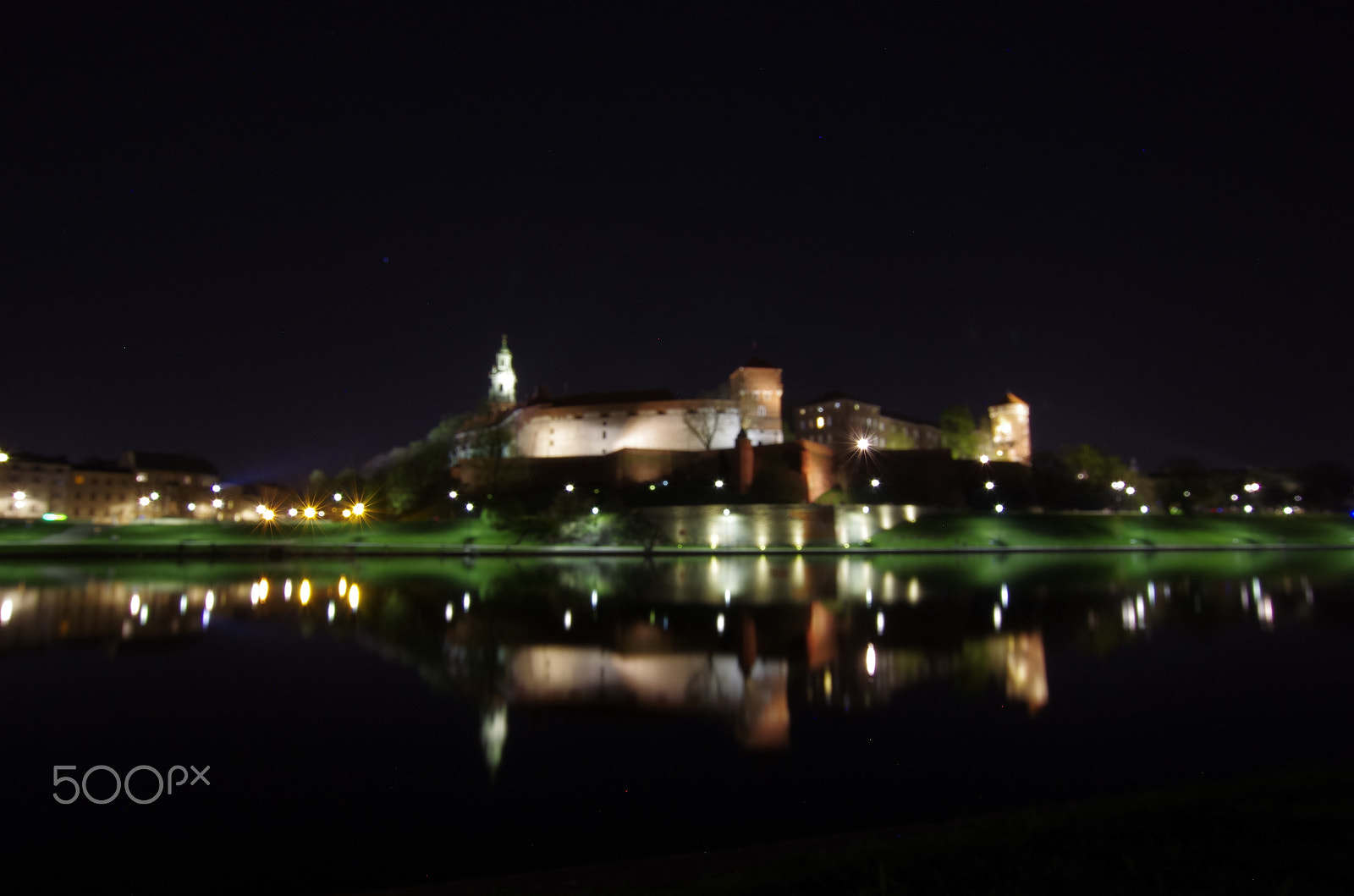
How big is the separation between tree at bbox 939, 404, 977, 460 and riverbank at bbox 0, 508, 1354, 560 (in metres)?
20.5

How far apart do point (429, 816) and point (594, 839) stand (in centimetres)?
121

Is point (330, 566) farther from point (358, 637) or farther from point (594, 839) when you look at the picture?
point (594, 839)

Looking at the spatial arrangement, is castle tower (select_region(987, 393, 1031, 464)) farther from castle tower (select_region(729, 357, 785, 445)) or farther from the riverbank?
castle tower (select_region(729, 357, 785, 445))

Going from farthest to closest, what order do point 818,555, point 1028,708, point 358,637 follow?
point 818,555
point 358,637
point 1028,708

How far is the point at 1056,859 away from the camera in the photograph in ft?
10.9

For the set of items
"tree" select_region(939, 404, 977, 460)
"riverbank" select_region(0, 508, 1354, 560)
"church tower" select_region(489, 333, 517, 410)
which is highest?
"church tower" select_region(489, 333, 517, 410)

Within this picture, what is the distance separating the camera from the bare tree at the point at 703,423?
175ft

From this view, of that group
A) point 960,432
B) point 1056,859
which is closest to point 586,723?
point 1056,859

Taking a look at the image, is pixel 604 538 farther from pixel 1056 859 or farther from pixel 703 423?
pixel 1056 859

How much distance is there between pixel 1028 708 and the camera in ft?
24.1

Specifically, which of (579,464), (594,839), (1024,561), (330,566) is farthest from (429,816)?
(579,464)

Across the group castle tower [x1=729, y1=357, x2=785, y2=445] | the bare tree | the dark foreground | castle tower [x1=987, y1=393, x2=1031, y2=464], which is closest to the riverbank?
the bare tree

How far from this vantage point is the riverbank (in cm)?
3456

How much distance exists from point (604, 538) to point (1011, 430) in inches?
2067
